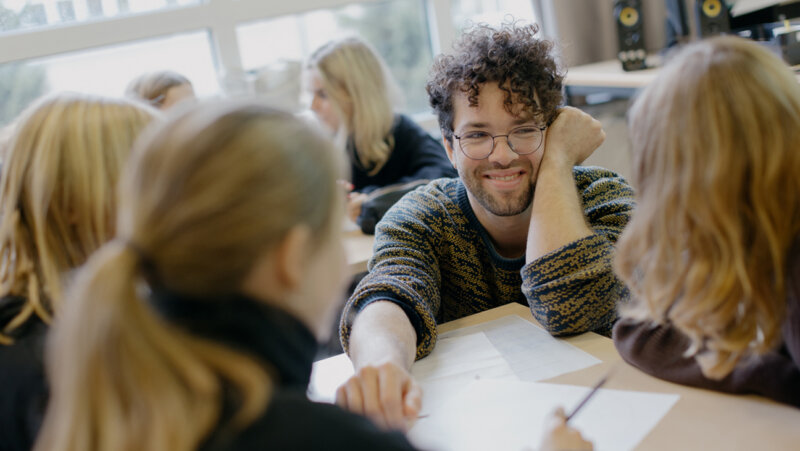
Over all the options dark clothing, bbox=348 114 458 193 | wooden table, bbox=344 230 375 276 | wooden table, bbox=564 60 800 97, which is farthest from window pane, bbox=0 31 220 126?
wooden table, bbox=564 60 800 97

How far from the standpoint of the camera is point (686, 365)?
109 centimetres

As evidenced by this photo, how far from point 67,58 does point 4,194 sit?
2493 mm

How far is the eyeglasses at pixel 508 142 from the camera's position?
1.63 m

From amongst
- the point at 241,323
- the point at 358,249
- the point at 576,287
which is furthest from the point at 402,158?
the point at 241,323

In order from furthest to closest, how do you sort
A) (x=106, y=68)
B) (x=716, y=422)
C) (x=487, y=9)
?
1. (x=487, y=9)
2. (x=106, y=68)
3. (x=716, y=422)

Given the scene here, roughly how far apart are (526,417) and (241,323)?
0.53 meters

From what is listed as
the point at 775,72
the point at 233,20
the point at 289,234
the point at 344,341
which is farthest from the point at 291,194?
the point at 233,20

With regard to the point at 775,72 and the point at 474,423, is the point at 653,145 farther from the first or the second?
the point at 474,423

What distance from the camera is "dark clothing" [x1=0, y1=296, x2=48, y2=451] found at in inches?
37.8

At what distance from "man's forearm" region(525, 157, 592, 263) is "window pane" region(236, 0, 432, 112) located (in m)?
2.11

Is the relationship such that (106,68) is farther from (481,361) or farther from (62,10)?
(481,361)

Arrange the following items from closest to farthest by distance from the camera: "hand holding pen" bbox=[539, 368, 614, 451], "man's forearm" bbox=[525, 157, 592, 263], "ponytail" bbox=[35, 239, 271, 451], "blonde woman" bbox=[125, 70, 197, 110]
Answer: "ponytail" bbox=[35, 239, 271, 451], "hand holding pen" bbox=[539, 368, 614, 451], "man's forearm" bbox=[525, 157, 592, 263], "blonde woman" bbox=[125, 70, 197, 110]

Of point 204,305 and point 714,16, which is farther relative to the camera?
point 714,16

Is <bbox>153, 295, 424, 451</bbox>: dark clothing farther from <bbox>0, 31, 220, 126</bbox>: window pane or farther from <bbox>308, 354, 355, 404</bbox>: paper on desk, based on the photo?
<bbox>0, 31, 220, 126</bbox>: window pane
